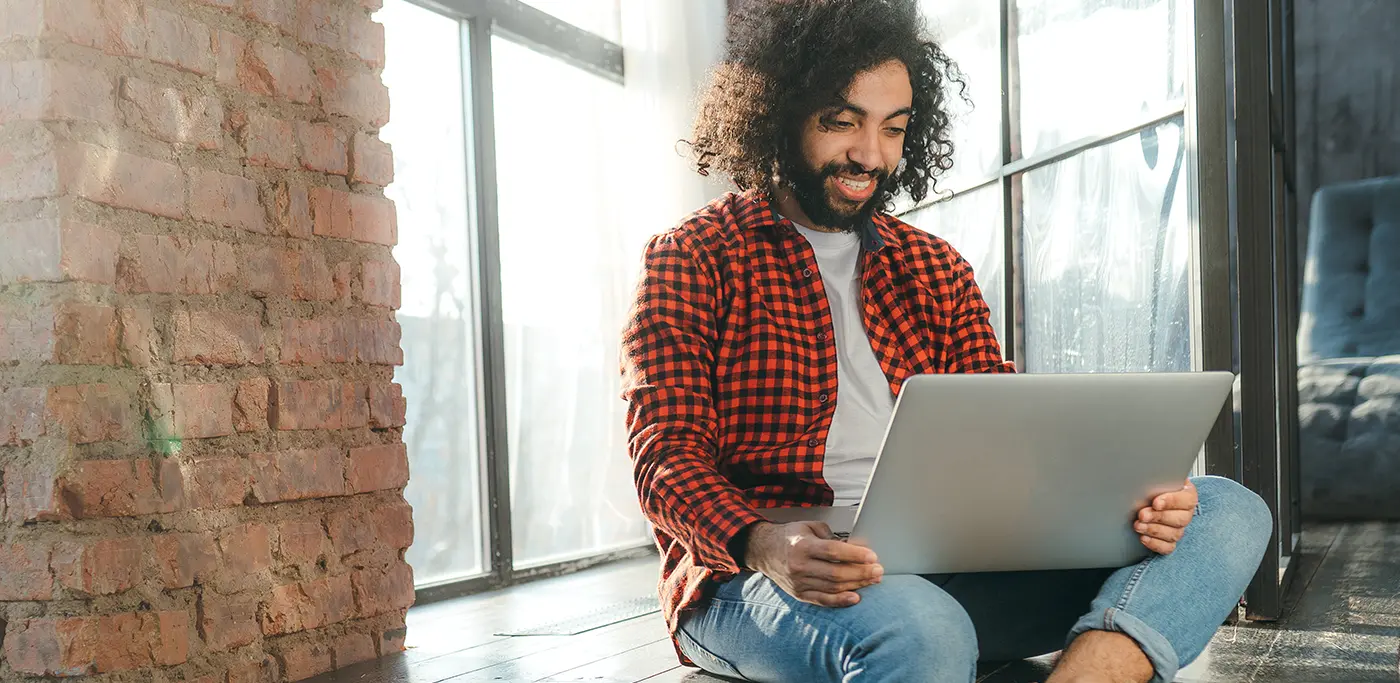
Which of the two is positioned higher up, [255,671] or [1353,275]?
[1353,275]

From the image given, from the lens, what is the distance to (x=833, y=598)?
117 centimetres

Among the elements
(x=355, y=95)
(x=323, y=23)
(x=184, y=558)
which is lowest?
(x=184, y=558)

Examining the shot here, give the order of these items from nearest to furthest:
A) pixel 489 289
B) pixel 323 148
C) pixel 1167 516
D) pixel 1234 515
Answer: pixel 1167 516 < pixel 1234 515 < pixel 323 148 < pixel 489 289

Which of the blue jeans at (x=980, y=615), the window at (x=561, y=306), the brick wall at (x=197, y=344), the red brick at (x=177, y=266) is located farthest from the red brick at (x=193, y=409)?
the window at (x=561, y=306)

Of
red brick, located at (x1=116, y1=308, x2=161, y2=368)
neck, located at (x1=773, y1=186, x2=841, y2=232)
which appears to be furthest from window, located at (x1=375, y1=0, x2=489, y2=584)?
neck, located at (x1=773, y1=186, x2=841, y2=232)

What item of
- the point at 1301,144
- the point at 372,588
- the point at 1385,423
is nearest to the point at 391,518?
the point at 372,588

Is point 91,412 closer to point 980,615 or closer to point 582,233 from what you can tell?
point 980,615

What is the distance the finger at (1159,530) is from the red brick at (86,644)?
1.21m

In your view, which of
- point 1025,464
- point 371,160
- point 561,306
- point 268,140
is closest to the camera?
point 1025,464

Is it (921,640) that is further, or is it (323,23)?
(323,23)

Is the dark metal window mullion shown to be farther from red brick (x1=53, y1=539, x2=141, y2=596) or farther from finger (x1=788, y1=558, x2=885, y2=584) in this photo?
finger (x1=788, y1=558, x2=885, y2=584)

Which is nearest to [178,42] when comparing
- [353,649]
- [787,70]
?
[787,70]

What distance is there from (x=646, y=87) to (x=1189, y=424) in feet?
→ 8.79

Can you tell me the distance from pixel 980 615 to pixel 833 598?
1.28 ft
